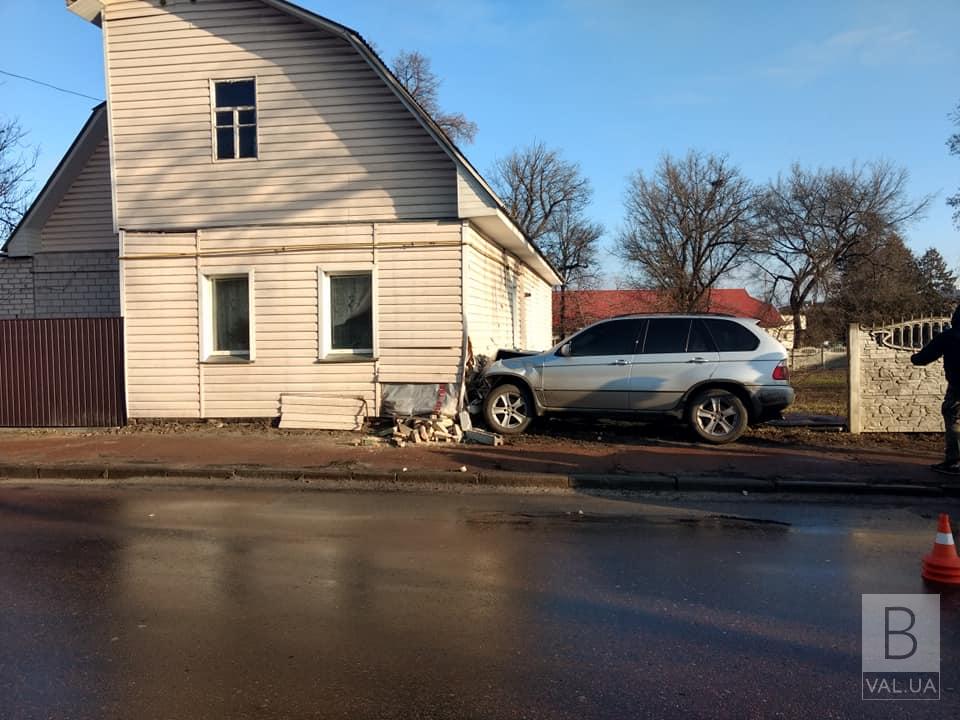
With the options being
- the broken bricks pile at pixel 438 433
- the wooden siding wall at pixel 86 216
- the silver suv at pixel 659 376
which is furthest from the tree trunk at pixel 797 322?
the wooden siding wall at pixel 86 216

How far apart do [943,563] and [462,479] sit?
5.11 m

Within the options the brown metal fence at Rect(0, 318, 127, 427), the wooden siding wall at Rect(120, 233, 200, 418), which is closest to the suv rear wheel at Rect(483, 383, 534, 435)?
the wooden siding wall at Rect(120, 233, 200, 418)

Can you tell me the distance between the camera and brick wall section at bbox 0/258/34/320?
1584 centimetres

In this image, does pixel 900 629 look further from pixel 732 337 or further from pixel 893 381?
pixel 893 381

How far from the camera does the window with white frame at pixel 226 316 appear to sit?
13.1m

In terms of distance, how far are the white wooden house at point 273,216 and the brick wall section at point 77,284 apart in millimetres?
2854

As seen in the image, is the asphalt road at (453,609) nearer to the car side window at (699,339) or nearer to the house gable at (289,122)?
the car side window at (699,339)

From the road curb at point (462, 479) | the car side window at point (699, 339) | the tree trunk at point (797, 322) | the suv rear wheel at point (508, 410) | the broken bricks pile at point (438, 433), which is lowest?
the road curb at point (462, 479)

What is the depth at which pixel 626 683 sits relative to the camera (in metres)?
3.79

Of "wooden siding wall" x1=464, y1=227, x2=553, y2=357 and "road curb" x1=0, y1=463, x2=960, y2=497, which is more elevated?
"wooden siding wall" x1=464, y1=227, x2=553, y2=357

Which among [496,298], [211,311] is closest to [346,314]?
[211,311]

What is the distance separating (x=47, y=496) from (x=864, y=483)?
938 centimetres

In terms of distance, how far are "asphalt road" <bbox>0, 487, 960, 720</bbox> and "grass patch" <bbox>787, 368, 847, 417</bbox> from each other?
650 cm

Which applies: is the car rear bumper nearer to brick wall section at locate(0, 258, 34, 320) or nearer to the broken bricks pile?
the broken bricks pile
